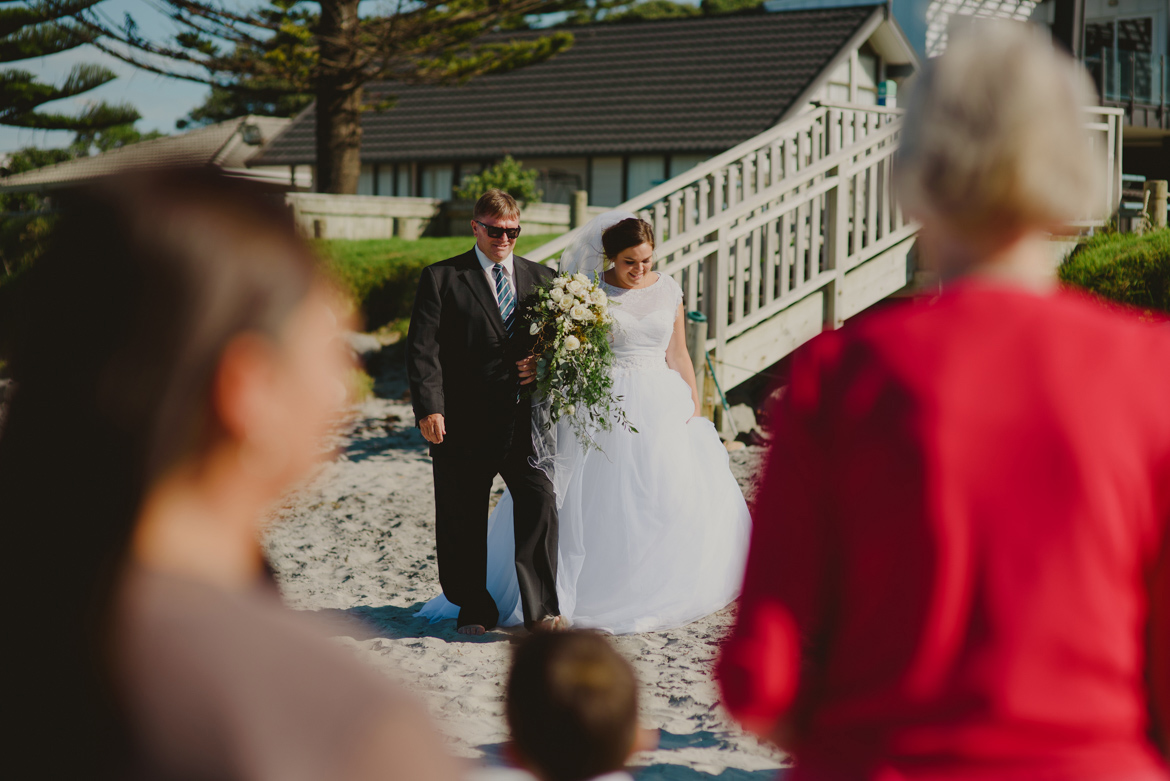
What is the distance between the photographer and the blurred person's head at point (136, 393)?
105cm

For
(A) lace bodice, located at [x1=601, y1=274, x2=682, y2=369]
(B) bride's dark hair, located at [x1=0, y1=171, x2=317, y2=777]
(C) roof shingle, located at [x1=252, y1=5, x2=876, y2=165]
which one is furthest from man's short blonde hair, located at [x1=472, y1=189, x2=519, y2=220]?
(C) roof shingle, located at [x1=252, y1=5, x2=876, y2=165]

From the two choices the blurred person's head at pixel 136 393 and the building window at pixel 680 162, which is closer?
the blurred person's head at pixel 136 393

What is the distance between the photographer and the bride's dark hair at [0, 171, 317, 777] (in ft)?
3.34

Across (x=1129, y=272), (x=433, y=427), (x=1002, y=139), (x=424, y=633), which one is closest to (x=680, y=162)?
(x=1129, y=272)

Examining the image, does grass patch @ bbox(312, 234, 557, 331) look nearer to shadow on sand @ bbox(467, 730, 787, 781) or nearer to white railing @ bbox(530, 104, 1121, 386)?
white railing @ bbox(530, 104, 1121, 386)

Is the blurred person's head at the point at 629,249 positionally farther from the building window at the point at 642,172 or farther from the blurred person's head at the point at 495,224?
the building window at the point at 642,172

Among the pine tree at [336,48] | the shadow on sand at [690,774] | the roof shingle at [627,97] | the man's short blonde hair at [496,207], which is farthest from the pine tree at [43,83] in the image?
the shadow on sand at [690,774]

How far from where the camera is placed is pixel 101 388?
106 cm

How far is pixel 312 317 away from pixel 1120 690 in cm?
104

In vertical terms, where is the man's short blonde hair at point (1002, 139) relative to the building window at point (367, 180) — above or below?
below

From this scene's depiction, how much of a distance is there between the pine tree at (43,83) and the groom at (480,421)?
14.3m

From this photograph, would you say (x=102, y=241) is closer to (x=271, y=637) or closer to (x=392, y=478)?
(x=271, y=637)

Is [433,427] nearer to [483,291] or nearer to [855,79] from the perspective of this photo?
[483,291]

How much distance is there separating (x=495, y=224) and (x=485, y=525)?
5.33 ft
